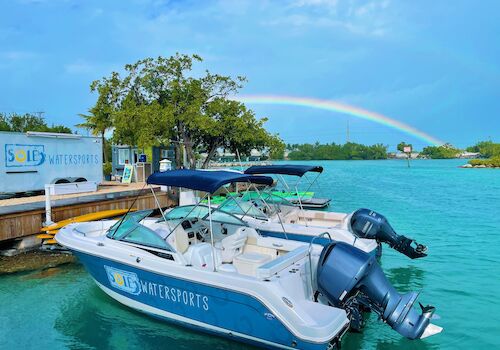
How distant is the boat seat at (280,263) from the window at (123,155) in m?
21.1

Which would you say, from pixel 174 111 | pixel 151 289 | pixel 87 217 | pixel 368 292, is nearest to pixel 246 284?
pixel 368 292

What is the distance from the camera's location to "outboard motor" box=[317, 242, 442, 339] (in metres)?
4.87

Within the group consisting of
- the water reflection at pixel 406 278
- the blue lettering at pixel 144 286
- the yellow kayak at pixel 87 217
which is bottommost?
the water reflection at pixel 406 278

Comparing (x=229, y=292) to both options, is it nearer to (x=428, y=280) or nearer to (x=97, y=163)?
(x=428, y=280)

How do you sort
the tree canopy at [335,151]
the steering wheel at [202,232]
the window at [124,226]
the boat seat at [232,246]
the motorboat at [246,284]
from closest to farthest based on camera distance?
the motorboat at [246,284]
the window at [124,226]
the boat seat at [232,246]
the steering wheel at [202,232]
the tree canopy at [335,151]

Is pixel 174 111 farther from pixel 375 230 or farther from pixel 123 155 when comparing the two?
pixel 375 230

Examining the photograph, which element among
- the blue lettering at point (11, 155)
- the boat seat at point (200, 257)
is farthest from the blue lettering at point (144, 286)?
the blue lettering at point (11, 155)

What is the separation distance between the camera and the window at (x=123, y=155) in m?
25.0

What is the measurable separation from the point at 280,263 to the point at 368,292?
123cm

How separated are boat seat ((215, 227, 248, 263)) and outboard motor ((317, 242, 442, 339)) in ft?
6.60

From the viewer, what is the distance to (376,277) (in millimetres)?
5074

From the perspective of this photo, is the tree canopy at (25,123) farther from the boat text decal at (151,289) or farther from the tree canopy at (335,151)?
the tree canopy at (335,151)

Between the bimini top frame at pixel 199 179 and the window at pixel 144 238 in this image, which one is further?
the window at pixel 144 238

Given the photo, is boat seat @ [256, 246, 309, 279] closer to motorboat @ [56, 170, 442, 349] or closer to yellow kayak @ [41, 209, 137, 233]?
motorboat @ [56, 170, 442, 349]
